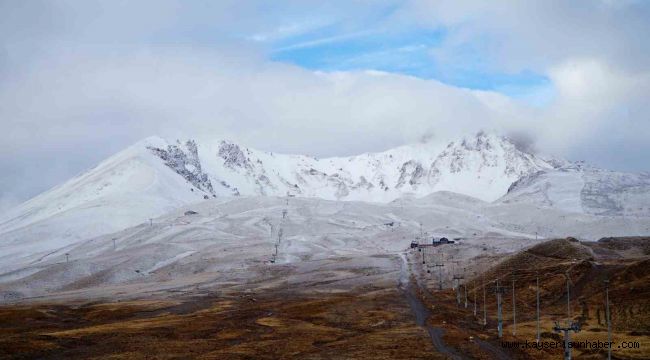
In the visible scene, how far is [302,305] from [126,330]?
1355 inches

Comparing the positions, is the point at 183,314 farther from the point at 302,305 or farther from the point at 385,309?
the point at 385,309

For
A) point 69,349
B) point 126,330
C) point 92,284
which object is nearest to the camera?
point 69,349

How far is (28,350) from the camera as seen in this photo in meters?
76.2

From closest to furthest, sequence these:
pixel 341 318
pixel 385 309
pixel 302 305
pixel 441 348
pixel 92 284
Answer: pixel 441 348 < pixel 341 318 < pixel 385 309 < pixel 302 305 < pixel 92 284

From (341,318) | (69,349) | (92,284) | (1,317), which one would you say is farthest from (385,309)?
(92,284)

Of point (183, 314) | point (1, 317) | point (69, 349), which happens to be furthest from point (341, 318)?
point (1, 317)

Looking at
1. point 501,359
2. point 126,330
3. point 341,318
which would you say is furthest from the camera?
point 341,318

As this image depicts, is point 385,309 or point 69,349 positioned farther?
point 385,309

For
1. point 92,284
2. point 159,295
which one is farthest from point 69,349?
point 92,284

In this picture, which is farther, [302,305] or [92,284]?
[92,284]

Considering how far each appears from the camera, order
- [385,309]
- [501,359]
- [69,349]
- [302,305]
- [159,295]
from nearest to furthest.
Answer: [501,359], [69,349], [385,309], [302,305], [159,295]

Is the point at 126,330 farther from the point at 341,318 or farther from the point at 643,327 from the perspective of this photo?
the point at 643,327

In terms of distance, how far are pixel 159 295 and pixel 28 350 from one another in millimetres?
82454

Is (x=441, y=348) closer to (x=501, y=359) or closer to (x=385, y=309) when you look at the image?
(x=501, y=359)
